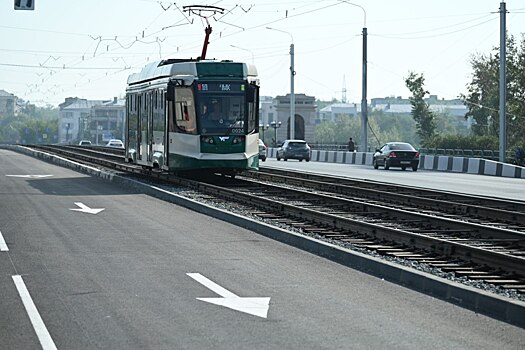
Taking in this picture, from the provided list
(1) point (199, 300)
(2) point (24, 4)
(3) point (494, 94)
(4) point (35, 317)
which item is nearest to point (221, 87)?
(2) point (24, 4)

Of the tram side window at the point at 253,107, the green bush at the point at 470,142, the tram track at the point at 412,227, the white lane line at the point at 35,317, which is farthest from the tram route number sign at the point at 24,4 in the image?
the green bush at the point at 470,142

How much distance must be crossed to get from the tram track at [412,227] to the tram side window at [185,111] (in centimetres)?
156

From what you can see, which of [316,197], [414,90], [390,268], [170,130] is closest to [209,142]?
[170,130]

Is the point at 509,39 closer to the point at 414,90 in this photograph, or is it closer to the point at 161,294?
the point at 414,90

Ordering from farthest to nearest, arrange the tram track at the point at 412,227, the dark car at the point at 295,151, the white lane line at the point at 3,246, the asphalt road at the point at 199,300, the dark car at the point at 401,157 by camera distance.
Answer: the dark car at the point at 295,151
the dark car at the point at 401,157
the white lane line at the point at 3,246
the tram track at the point at 412,227
the asphalt road at the point at 199,300

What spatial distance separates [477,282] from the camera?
11.8 metres

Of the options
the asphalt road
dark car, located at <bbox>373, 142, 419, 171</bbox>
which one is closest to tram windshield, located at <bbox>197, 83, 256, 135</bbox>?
the asphalt road

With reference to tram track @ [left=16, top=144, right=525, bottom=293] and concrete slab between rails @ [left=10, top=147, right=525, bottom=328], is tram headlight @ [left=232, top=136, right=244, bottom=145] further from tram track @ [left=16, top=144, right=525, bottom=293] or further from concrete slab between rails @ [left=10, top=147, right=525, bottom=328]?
concrete slab between rails @ [left=10, top=147, right=525, bottom=328]

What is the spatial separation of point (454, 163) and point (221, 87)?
88.6ft

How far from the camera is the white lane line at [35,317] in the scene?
27.8 feet

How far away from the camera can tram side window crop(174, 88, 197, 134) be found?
3047cm

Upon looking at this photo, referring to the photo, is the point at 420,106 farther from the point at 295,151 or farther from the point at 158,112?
the point at 158,112

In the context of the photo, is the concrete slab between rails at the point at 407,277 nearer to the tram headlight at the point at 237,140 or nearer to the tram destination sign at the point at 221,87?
the tram destination sign at the point at 221,87

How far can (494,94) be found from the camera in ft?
377
